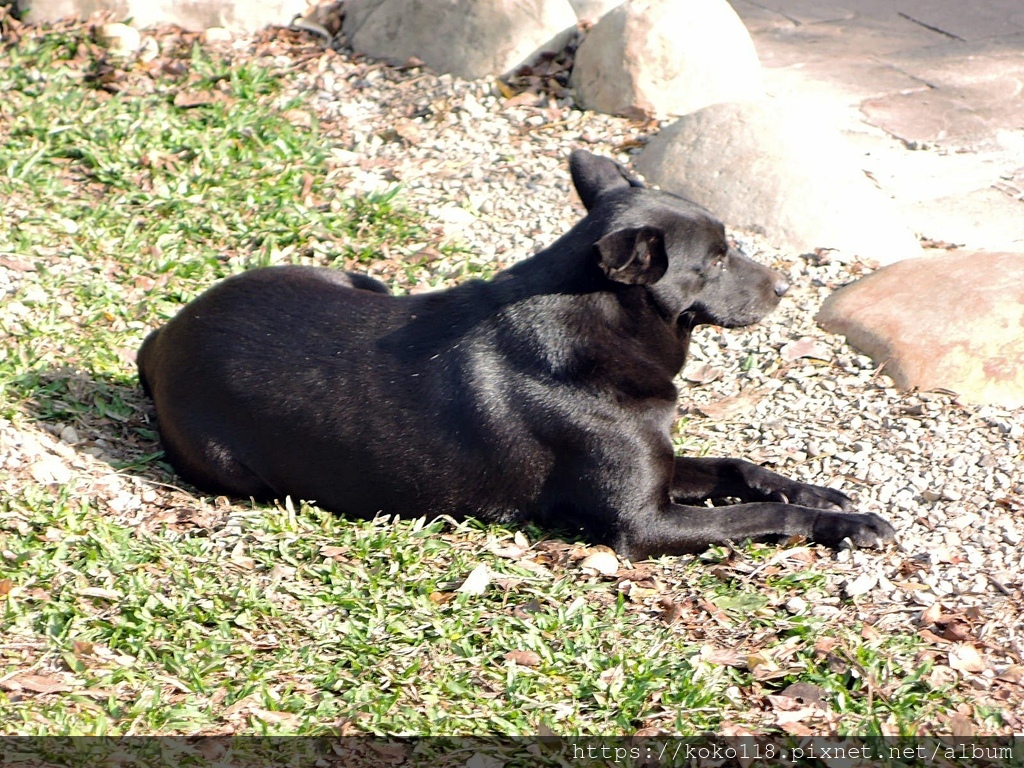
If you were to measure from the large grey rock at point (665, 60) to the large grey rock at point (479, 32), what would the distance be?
1.38 ft

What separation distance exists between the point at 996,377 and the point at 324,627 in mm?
3376

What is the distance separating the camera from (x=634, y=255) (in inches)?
179

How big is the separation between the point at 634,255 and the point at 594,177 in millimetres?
873

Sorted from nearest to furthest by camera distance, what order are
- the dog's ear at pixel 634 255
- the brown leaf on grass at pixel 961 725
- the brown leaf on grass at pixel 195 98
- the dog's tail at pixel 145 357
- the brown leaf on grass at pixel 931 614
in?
the brown leaf on grass at pixel 961 725
the brown leaf on grass at pixel 931 614
the dog's ear at pixel 634 255
the dog's tail at pixel 145 357
the brown leaf on grass at pixel 195 98

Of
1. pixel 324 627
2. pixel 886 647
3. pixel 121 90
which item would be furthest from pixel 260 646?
pixel 121 90

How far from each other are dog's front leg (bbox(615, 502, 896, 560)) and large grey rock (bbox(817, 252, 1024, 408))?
125cm

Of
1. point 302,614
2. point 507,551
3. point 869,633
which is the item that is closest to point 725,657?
point 869,633

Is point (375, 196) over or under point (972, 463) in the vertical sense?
over

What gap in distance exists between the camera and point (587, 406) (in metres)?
4.67

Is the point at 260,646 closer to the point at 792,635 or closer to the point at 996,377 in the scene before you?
the point at 792,635

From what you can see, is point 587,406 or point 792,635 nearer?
point 792,635

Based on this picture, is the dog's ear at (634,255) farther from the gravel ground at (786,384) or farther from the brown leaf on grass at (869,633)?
the brown leaf on grass at (869,633)

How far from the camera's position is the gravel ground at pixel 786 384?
461 cm

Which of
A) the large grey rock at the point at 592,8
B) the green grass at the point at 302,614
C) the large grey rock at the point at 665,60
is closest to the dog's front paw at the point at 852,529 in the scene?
the green grass at the point at 302,614
